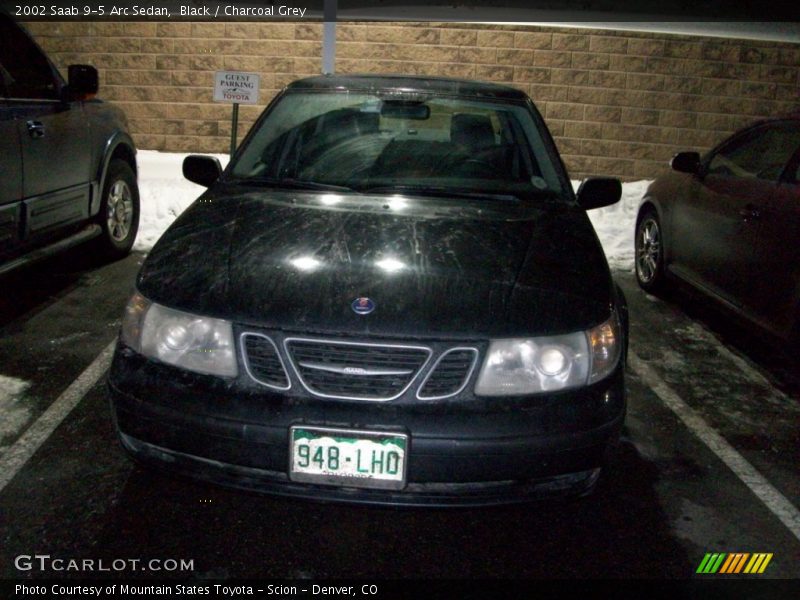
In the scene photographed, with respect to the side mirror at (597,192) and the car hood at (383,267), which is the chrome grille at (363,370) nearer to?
the car hood at (383,267)

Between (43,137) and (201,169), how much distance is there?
71.3 inches

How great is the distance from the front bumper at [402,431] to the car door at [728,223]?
8.40 feet

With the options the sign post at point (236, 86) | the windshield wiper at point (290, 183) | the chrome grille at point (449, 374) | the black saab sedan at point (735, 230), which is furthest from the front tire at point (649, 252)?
the chrome grille at point (449, 374)

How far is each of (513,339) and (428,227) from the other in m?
0.75

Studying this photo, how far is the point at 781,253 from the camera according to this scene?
450cm

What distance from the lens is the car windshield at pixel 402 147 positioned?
3.74 m

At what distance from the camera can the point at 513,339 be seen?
8.50 ft

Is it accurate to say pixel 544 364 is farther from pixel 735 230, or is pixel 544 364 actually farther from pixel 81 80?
pixel 81 80

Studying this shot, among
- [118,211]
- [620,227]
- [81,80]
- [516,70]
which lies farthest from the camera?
[516,70]

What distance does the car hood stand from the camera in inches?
102

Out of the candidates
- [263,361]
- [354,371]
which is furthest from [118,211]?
[354,371]

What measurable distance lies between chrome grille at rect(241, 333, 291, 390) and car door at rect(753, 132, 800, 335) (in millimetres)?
2903

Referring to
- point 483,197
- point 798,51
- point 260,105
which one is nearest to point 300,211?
point 483,197

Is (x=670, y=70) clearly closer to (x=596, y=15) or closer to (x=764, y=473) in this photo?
(x=596, y=15)
